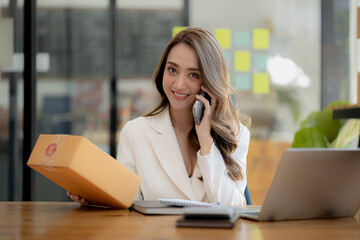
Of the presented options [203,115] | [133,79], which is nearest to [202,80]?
[203,115]

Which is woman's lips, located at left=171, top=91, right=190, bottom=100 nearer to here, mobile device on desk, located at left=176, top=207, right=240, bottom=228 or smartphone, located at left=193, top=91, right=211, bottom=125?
smartphone, located at left=193, top=91, right=211, bottom=125

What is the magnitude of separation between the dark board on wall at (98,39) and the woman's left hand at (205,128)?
227cm

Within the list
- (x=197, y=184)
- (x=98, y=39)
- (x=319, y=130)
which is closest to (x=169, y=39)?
(x=98, y=39)

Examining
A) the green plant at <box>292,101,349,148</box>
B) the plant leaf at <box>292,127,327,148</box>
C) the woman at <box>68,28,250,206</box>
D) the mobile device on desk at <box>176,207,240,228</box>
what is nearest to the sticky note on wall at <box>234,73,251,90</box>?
the green plant at <box>292,101,349,148</box>

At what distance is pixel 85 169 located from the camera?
59.2 inches

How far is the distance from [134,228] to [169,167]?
0.85m

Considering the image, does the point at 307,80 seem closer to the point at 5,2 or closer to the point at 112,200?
the point at 5,2

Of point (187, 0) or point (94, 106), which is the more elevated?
point (187, 0)

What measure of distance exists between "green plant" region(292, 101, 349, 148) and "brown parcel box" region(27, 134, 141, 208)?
2.22m

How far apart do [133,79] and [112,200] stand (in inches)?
114

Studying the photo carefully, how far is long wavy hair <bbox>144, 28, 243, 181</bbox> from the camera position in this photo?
2.18 metres

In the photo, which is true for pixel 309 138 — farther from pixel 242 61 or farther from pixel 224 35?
pixel 224 35

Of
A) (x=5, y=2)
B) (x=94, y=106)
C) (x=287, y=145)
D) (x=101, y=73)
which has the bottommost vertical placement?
(x=287, y=145)

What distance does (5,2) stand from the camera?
4266mm
